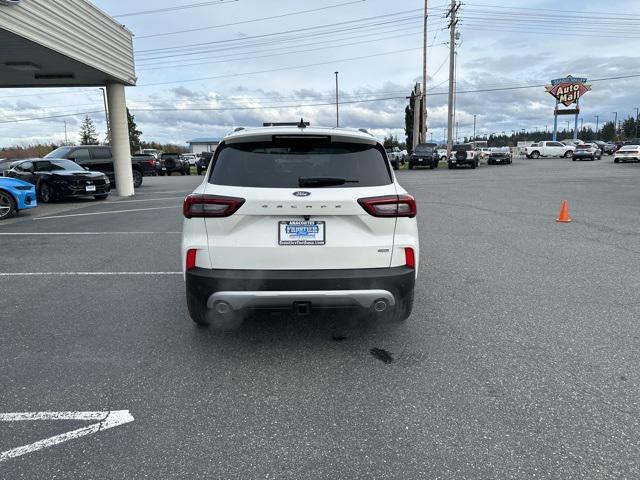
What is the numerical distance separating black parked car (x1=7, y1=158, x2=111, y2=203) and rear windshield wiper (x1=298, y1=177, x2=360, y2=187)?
1432 centimetres

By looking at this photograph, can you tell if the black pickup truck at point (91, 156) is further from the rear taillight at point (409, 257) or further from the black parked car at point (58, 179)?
the rear taillight at point (409, 257)

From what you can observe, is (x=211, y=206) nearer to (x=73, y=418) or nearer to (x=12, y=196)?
Answer: (x=73, y=418)

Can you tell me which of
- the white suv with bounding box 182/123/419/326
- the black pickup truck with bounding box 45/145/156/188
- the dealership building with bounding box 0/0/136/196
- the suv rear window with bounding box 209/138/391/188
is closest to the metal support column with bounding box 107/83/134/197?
the dealership building with bounding box 0/0/136/196

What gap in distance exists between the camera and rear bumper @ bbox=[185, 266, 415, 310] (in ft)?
11.5

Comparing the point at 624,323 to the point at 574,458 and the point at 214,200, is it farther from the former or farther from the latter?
the point at 214,200

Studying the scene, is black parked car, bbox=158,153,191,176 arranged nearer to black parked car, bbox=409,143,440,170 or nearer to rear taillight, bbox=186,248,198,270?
black parked car, bbox=409,143,440,170

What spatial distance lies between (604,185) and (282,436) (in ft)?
68.0

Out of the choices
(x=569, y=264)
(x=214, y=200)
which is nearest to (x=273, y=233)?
(x=214, y=200)

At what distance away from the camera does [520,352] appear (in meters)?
3.86

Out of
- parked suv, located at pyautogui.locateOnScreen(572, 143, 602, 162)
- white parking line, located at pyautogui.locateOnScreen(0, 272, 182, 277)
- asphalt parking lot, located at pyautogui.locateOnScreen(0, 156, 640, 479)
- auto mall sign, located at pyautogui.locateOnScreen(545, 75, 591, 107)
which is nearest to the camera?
asphalt parking lot, located at pyautogui.locateOnScreen(0, 156, 640, 479)

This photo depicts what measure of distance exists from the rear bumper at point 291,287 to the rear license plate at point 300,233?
220 mm

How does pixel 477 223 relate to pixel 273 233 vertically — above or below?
below

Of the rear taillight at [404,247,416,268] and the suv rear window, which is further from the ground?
the suv rear window

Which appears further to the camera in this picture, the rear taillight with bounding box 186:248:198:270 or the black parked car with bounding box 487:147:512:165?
the black parked car with bounding box 487:147:512:165
